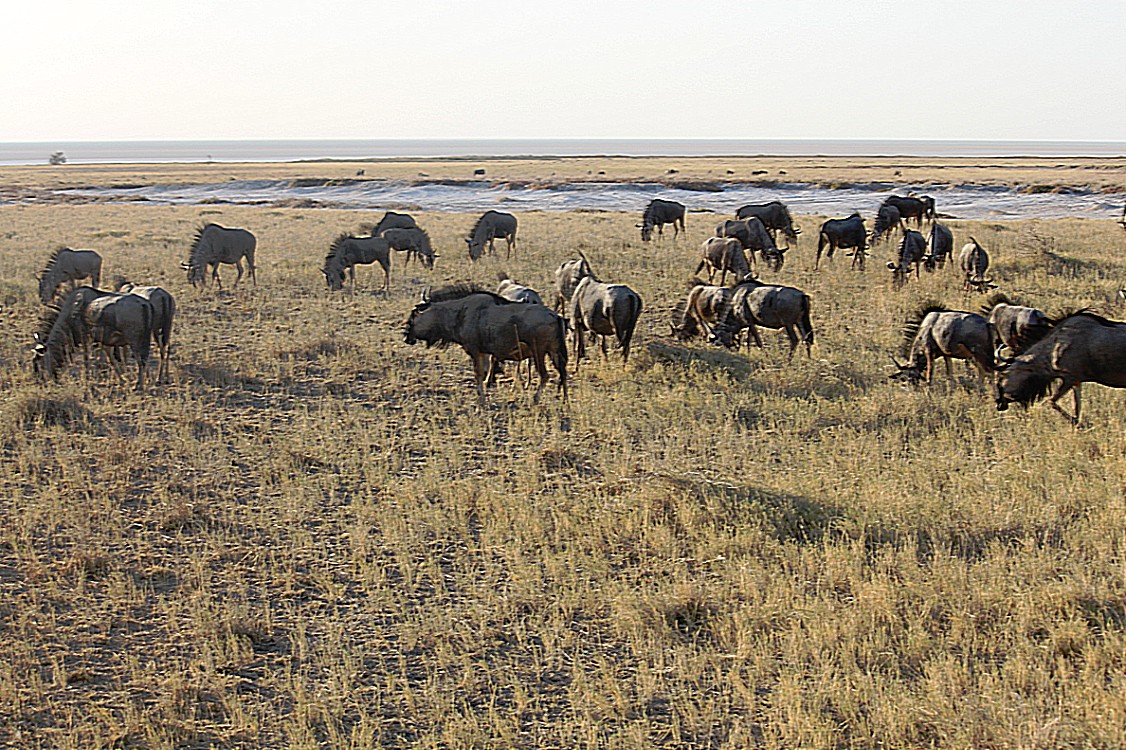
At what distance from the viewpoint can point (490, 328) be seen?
1210 centimetres

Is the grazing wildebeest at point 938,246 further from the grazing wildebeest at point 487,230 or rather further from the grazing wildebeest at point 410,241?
the grazing wildebeest at point 410,241

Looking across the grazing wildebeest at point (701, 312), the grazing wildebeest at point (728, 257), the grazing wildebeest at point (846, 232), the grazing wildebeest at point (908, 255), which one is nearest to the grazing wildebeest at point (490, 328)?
the grazing wildebeest at point (701, 312)

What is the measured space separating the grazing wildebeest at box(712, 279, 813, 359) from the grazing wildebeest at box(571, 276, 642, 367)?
1721mm

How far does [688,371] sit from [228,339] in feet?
26.3

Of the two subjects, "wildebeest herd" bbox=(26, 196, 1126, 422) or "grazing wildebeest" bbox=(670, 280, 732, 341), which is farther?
"grazing wildebeest" bbox=(670, 280, 732, 341)

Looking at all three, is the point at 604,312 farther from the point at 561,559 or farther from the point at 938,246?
the point at 938,246

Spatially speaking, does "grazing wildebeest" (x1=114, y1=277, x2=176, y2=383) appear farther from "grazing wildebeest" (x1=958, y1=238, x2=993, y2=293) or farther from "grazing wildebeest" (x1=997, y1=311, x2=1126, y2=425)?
"grazing wildebeest" (x1=958, y1=238, x2=993, y2=293)

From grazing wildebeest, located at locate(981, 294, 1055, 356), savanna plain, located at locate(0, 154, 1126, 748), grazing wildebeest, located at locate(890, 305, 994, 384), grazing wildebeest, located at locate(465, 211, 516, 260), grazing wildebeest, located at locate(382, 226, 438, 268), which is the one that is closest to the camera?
savanna plain, located at locate(0, 154, 1126, 748)

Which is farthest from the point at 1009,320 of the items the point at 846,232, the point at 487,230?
the point at 487,230

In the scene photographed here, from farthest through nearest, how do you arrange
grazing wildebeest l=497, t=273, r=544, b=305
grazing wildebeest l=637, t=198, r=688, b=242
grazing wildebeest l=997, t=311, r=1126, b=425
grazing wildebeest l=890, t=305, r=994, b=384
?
grazing wildebeest l=637, t=198, r=688, b=242
grazing wildebeest l=497, t=273, r=544, b=305
grazing wildebeest l=890, t=305, r=994, b=384
grazing wildebeest l=997, t=311, r=1126, b=425

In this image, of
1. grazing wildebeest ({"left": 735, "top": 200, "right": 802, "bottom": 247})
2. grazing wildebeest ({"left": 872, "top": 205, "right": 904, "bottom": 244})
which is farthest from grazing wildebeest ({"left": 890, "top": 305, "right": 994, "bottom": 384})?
grazing wildebeest ({"left": 872, "top": 205, "right": 904, "bottom": 244})

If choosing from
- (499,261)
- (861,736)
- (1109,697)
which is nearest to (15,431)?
(861,736)

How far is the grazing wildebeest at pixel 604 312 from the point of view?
13.4 meters

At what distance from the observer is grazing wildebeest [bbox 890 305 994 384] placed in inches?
464
